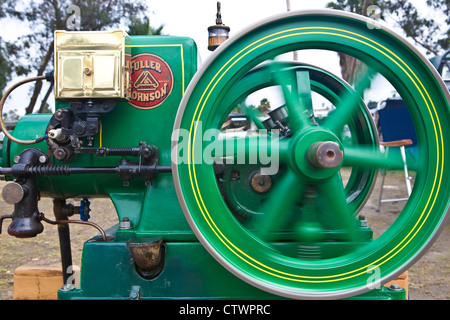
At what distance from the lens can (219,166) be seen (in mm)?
1567

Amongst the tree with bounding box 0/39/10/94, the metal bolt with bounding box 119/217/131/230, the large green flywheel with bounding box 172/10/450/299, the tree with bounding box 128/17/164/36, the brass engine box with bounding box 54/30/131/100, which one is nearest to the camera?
the large green flywheel with bounding box 172/10/450/299

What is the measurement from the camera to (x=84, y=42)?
1431mm

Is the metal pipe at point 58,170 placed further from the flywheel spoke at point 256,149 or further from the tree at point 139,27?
the tree at point 139,27

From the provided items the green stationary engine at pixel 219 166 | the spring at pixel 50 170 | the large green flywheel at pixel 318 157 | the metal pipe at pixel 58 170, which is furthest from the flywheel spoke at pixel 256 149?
the spring at pixel 50 170

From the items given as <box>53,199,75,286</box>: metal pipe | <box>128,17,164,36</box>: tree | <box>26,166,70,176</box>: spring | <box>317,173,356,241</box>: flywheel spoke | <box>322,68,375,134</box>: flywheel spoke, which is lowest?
<box>53,199,75,286</box>: metal pipe

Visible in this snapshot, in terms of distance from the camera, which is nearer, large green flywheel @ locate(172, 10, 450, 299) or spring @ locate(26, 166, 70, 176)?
large green flywheel @ locate(172, 10, 450, 299)

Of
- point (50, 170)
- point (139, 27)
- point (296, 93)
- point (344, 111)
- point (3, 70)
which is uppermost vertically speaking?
point (139, 27)

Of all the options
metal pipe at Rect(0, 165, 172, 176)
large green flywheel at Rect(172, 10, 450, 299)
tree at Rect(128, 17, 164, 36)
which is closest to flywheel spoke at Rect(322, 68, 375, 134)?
large green flywheel at Rect(172, 10, 450, 299)

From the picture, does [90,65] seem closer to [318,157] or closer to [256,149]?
[256,149]

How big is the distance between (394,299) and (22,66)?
11777mm

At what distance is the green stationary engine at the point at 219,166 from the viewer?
1.29 m

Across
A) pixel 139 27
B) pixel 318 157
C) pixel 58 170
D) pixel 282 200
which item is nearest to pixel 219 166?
pixel 282 200

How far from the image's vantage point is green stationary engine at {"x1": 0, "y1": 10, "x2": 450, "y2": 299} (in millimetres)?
1288

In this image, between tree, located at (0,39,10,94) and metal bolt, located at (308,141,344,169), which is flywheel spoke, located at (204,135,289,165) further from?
tree, located at (0,39,10,94)
